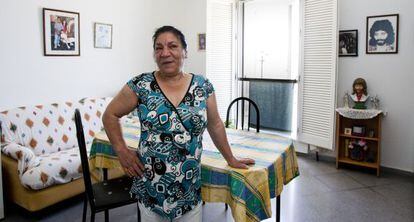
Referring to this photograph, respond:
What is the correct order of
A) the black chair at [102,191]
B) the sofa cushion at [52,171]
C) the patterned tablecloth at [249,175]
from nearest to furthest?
the patterned tablecloth at [249,175] < the black chair at [102,191] < the sofa cushion at [52,171]

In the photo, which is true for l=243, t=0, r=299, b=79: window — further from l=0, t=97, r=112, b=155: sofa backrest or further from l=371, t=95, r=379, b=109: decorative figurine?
l=0, t=97, r=112, b=155: sofa backrest

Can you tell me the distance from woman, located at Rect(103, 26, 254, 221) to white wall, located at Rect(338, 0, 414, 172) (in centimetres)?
298

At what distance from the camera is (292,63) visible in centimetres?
A: 473

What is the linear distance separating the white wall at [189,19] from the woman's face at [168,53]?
3424 millimetres

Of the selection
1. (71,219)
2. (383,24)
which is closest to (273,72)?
(383,24)

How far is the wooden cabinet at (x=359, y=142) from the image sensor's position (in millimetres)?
3739

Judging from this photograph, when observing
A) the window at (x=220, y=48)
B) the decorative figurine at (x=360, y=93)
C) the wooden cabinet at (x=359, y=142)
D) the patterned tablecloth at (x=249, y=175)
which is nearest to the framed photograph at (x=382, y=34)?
the decorative figurine at (x=360, y=93)

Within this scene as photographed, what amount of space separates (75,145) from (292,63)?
122 inches

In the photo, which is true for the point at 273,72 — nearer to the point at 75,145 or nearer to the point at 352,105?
the point at 352,105

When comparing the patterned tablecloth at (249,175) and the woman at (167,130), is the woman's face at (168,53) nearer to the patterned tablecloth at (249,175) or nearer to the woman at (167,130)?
the woman at (167,130)

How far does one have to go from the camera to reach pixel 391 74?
3.65 metres

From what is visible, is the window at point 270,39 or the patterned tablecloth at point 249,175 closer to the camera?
the patterned tablecloth at point 249,175

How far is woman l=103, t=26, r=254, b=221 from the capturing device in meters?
1.33

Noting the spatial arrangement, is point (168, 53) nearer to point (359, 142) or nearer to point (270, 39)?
point (359, 142)
